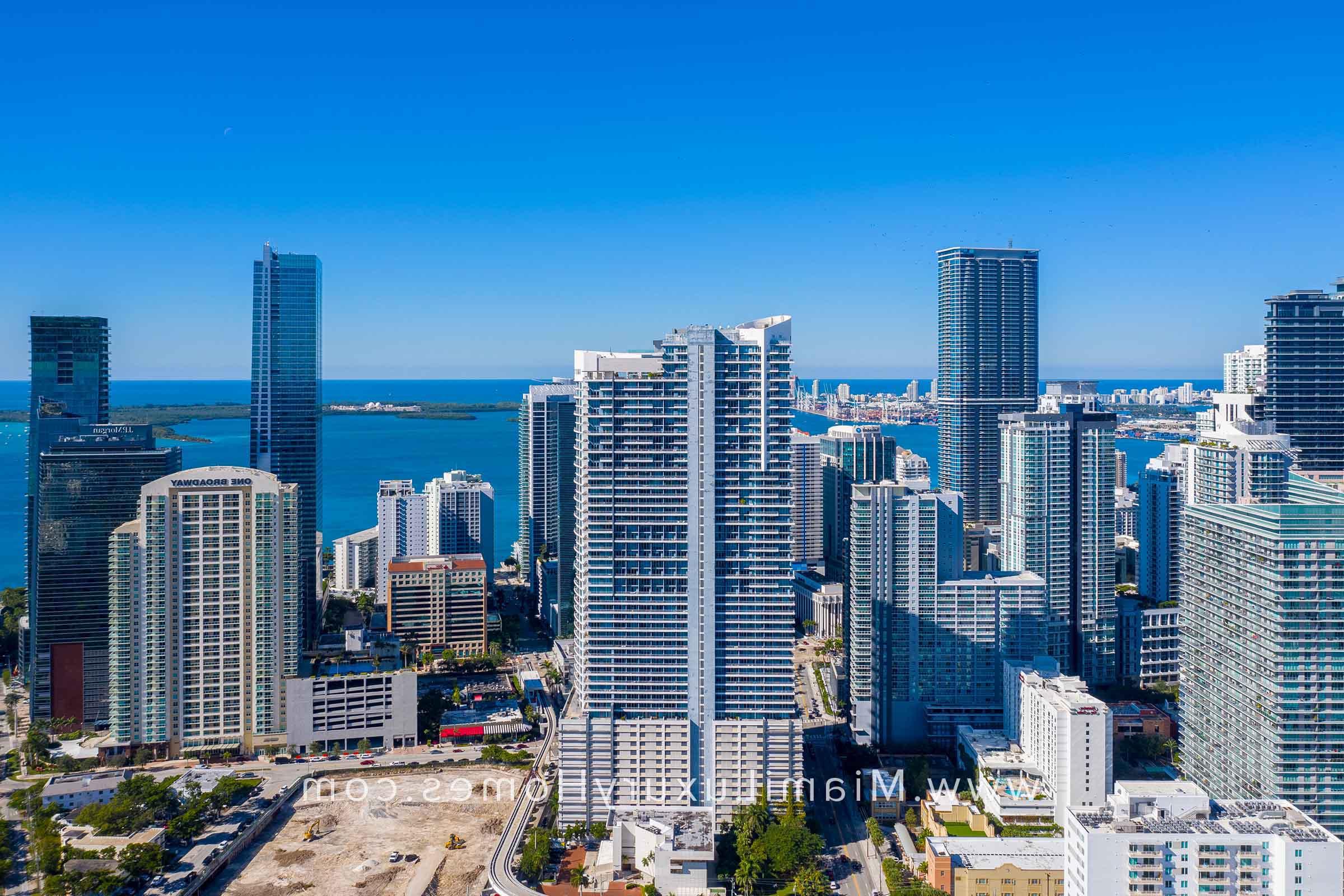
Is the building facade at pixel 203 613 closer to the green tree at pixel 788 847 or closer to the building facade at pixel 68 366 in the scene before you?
the building facade at pixel 68 366

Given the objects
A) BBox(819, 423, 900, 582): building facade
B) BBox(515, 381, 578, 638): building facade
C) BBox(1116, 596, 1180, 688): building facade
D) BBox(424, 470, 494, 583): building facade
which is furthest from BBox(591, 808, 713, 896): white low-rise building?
BBox(424, 470, 494, 583): building facade

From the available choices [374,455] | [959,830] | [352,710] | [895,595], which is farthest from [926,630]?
[374,455]

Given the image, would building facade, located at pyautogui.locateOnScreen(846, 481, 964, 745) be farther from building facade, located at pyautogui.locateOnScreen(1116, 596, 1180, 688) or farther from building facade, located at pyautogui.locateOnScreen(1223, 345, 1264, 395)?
building facade, located at pyautogui.locateOnScreen(1223, 345, 1264, 395)

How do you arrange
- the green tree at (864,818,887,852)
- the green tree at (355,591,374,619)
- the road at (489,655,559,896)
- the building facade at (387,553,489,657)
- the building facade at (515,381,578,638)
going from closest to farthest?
the road at (489,655,559,896), the green tree at (864,818,887,852), the building facade at (387,553,489,657), the building facade at (515,381,578,638), the green tree at (355,591,374,619)

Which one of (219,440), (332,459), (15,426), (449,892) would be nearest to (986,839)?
(449,892)

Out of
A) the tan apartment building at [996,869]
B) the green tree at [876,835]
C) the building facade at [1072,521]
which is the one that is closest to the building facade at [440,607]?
the building facade at [1072,521]

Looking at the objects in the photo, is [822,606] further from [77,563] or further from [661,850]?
[77,563]

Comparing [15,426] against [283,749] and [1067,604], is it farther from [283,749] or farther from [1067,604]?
[1067,604]
